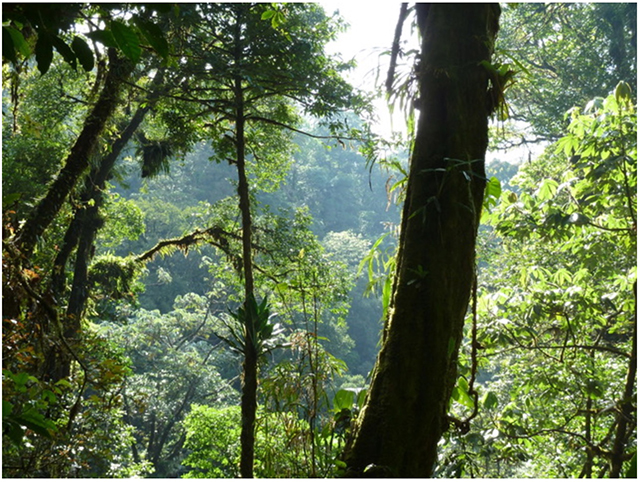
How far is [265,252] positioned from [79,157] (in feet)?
10.4

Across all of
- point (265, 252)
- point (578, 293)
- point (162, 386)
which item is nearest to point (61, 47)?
point (578, 293)

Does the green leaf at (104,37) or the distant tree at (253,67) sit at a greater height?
the distant tree at (253,67)

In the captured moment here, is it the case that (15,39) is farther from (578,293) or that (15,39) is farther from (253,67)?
(253,67)

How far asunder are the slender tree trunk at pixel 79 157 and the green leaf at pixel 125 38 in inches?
113

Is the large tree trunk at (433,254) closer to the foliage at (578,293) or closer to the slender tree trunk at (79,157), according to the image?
the foliage at (578,293)

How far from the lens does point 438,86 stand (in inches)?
56.0

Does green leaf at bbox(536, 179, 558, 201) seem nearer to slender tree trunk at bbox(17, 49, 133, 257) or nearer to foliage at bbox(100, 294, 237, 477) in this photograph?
slender tree trunk at bbox(17, 49, 133, 257)

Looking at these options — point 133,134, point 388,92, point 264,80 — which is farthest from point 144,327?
point 388,92

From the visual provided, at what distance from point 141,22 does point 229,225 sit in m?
6.10

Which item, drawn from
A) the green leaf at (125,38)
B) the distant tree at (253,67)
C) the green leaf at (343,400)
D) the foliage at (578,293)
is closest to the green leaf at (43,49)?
the green leaf at (125,38)

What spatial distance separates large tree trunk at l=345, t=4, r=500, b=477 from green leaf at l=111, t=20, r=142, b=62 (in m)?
0.72

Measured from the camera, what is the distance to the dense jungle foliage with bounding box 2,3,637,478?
1.79 m

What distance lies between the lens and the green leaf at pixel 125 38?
33.2 inches

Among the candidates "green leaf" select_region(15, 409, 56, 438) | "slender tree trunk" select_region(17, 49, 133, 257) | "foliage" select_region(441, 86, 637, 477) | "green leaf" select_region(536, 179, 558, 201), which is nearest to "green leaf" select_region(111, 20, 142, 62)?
"green leaf" select_region(15, 409, 56, 438)
